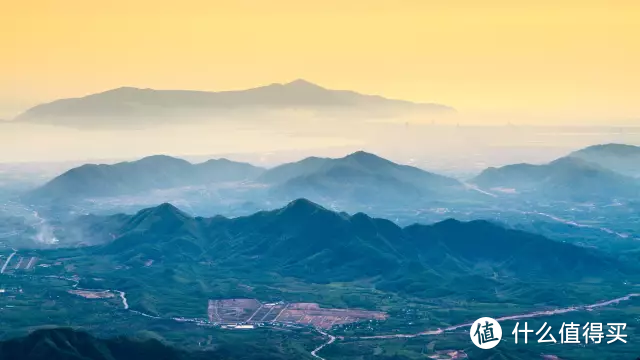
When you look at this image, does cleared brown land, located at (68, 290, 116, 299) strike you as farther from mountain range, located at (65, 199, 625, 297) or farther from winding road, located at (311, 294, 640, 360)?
winding road, located at (311, 294, 640, 360)

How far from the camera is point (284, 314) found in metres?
151

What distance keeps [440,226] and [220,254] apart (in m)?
34.9

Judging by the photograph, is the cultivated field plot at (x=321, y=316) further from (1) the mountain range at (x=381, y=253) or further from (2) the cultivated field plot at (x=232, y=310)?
(1) the mountain range at (x=381, y=253)

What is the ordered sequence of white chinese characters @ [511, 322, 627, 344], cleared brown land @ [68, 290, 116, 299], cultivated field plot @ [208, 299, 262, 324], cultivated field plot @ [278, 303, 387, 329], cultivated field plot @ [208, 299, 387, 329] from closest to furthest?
white chinese characters @ [511, 322, 627, 344], cultivated field plot @ [278, 303, 387, 329], cultivated field plot @ [208, 299, 387, 329], cultivated field plot @ [208, 299, 262, 324], cleared brown land @ [68, 290, 116, 299]

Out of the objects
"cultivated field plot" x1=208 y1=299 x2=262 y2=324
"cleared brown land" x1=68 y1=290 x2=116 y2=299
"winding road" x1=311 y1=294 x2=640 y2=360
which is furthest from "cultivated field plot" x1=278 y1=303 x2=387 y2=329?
"cleared brown land" x1=68 y1=290 x2=116 y2=299

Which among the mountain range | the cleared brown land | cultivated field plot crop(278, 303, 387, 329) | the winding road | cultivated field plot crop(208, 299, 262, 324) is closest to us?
the winding road

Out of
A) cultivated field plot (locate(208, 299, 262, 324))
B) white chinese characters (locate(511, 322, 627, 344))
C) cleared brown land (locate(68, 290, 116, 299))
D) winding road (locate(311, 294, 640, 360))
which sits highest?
cleared brown land (locate(68, 290, 116, 299))

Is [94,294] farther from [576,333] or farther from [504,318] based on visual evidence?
[576,333]

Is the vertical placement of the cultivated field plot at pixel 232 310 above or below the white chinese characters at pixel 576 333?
above

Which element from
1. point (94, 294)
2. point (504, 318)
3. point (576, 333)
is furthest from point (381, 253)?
point (576, 333)

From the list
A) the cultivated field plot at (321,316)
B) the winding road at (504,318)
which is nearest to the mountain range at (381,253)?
the winding road at (504,318)

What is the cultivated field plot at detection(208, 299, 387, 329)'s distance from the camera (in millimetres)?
146750

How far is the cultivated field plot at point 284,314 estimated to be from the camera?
14675 centimetres

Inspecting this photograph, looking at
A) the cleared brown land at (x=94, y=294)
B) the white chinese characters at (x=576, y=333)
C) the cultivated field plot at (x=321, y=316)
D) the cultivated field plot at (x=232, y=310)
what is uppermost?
the cleared brown land at (x=94, y=294)
